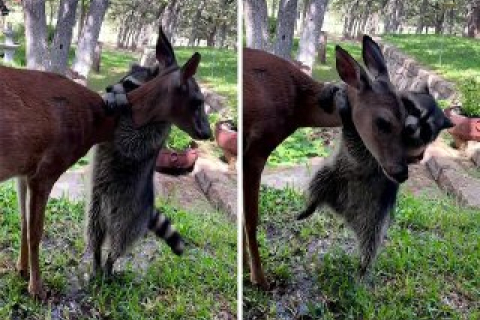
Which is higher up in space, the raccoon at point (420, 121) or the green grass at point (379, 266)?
the raccoon at point (420, 121)

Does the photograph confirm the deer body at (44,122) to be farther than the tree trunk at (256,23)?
No

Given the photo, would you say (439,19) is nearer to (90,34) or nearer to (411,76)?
(411,76)

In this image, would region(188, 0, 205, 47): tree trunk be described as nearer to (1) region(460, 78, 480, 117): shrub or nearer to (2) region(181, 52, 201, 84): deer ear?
(2) region(181, 52, 201, 84): deer ear

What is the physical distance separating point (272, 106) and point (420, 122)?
0.31 metres

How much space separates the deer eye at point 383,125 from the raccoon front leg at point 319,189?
0.19 m

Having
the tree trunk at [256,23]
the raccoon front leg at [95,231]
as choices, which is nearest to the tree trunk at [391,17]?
the tree trunk at [256,23]

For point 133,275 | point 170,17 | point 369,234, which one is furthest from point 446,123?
point 133,275

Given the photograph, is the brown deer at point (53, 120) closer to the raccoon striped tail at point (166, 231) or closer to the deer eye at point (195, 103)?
the deer eye at point (195, 103)

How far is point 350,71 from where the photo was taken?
57.7 inches

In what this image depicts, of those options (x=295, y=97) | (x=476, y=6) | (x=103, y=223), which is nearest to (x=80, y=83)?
(x=103, y=223)

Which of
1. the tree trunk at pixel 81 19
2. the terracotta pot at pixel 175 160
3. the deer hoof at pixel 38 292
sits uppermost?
the tree trunk at pixel 81 19

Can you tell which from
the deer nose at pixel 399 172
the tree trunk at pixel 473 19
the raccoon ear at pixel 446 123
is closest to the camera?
the deer nose at pixel 399 172

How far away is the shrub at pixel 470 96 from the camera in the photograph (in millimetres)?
1646

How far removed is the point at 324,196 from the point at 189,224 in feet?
1.04
